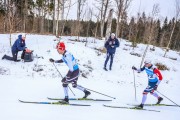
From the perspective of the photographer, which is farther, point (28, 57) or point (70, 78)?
point (28, 57)

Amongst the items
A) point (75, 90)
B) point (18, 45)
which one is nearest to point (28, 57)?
point (18, 45)

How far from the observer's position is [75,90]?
9.61 meters

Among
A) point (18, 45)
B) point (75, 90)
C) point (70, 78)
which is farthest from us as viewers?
point (18, 45)

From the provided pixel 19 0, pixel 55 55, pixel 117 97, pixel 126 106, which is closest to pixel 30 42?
pixel 55 55

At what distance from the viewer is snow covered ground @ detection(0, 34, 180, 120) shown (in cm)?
683

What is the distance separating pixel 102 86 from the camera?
10.8 m

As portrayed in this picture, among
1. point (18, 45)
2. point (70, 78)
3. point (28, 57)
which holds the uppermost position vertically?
point (18, 45)

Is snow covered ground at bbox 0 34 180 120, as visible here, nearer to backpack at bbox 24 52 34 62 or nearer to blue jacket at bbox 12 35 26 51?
backpack at bbox 24 52 34 62

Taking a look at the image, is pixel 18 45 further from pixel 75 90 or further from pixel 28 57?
pixel 75 90

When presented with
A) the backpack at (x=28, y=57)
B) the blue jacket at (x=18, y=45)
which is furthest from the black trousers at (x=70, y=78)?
the blue jacket at (x=18, y=45)

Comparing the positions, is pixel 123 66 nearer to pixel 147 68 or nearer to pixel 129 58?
pixel 129 58

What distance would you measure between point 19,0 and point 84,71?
25.2 m

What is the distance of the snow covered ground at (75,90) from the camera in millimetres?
6828

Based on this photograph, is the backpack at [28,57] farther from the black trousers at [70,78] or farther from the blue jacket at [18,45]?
the black trousers at [70,78]
